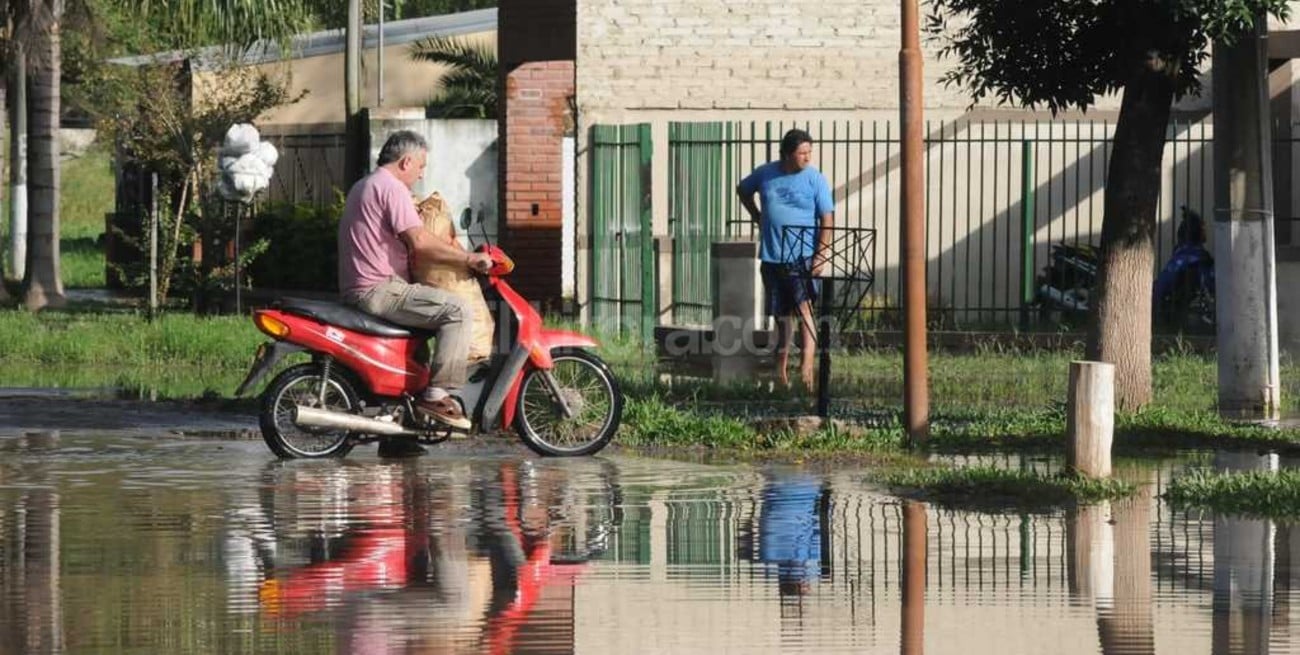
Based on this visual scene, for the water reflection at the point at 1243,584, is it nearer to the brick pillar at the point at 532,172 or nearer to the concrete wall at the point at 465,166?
the brick pillar at the point at 532,172

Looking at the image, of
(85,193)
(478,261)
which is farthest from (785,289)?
(85,193)

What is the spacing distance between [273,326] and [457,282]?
1114 mm

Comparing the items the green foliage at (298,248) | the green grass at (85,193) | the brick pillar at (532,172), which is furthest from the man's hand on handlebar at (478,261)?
the green grass at (85,193)

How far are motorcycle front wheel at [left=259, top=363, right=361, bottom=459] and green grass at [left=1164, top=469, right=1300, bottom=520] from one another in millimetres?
4808

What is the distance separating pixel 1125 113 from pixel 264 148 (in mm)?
15010

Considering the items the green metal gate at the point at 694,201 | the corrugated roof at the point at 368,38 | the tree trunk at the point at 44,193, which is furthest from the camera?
the corrugated roof at the point at 368,38

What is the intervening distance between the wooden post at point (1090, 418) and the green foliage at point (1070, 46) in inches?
144

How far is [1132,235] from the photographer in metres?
16.0

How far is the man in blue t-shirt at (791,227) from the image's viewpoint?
18141 mm

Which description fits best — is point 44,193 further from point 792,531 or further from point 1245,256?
point 792,531

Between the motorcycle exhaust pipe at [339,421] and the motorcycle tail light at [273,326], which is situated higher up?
the motorcycle tail light at [273,326]

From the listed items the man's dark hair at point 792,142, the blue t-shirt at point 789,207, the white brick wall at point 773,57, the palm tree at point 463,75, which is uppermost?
the palm tree at point 463,75

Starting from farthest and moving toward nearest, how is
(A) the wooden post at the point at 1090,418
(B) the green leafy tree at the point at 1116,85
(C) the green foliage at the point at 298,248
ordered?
(C) the green foliage at the point at 298,248 < (B) the green leafy tree at the point at 1116,85 < (A) the wooden post at the point at 1090,418

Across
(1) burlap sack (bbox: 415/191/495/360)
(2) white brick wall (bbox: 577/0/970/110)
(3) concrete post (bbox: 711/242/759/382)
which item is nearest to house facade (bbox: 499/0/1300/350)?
(2) white brick wall (bbox: 577/0/970/110)
